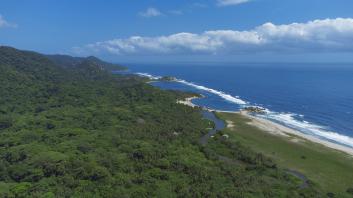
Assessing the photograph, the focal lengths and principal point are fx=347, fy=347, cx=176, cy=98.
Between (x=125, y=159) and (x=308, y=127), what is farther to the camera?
(x=308, y=127)

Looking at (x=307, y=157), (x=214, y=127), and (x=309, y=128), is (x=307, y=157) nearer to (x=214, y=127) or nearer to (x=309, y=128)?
(x=309, y=128)

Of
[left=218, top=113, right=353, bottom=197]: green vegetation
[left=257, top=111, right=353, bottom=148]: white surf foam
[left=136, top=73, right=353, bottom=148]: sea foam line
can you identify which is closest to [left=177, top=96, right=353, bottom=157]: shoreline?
[left=218, top=113, right=353, bottom=197]: green vegetation

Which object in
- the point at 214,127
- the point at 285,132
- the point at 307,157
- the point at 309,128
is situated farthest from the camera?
the point at 309,128

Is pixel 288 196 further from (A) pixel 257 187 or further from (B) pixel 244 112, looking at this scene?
(B) pixel 244 112

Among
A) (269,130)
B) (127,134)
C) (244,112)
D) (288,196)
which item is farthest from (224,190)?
(244,112)

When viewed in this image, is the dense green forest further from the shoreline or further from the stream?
the shoreline

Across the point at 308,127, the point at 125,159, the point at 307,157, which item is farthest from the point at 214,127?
the point at 125,159
